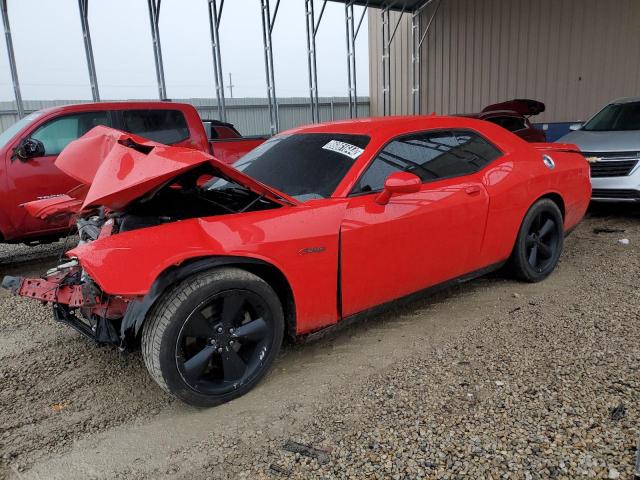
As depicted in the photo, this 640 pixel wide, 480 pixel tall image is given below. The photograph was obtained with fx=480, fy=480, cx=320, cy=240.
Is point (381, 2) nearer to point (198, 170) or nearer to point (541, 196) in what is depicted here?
point (541, 196)

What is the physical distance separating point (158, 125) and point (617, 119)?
6.83 metres

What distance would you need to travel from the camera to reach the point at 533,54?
508 inches

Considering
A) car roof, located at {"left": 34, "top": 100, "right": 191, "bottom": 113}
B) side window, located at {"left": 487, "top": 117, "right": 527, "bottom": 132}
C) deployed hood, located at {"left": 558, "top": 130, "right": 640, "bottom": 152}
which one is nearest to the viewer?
car roof, located at {"left": 34, "top": 100, "right": 191, "bottom": 113}

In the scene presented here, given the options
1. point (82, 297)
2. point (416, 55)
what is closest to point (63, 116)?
point (82, 297)

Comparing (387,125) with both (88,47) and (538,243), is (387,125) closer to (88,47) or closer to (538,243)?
(538,243)

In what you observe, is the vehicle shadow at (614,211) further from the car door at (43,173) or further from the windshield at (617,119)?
the car door at (43,173)

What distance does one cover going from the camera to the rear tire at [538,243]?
395 centimetres

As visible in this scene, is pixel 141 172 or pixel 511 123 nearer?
pixel 141 172

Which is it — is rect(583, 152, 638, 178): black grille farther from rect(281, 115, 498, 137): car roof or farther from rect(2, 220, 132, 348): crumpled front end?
rect(2, 220, 132, 348): crumpled front end

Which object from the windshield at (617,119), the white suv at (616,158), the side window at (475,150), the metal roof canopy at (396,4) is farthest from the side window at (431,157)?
the metal roof canopy at (396,4)

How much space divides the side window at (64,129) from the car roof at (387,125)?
2.80 meters

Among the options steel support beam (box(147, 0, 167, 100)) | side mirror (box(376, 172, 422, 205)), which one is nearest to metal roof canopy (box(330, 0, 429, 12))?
steel support beam (box(147, 0, 167, 100))

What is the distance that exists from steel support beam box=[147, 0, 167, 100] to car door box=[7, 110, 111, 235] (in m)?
5.98

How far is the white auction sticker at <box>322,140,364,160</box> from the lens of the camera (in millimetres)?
3132
